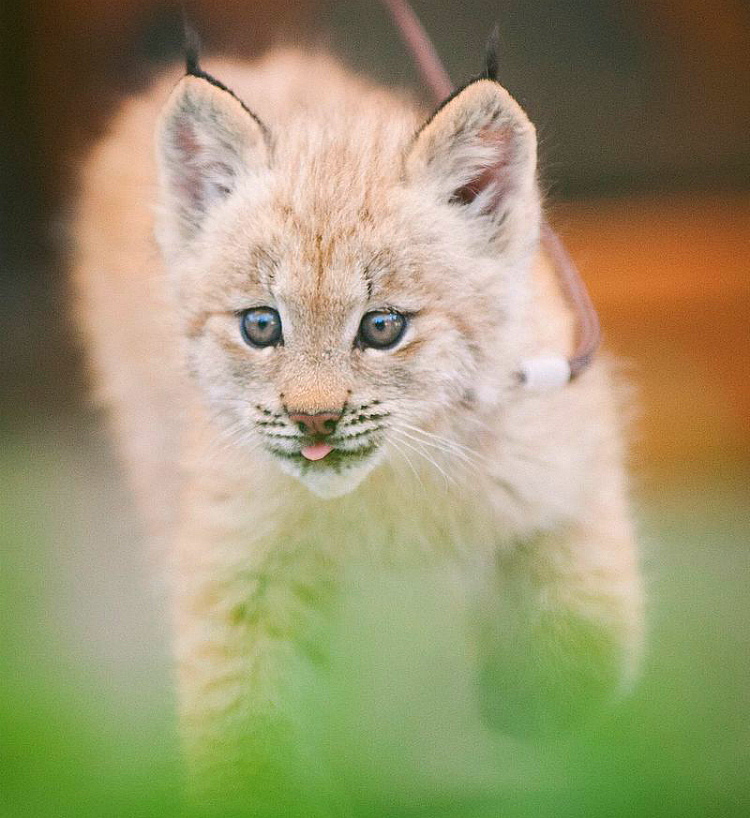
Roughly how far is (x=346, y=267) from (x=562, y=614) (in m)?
0.63

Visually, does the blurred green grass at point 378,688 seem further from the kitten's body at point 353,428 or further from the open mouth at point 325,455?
the open mouth at point 325,455

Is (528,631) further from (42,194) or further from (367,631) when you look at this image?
(42,194)

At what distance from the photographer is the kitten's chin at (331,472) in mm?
981

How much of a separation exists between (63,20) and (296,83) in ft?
1.07

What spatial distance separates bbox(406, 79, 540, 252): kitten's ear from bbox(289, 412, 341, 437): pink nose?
26 cm

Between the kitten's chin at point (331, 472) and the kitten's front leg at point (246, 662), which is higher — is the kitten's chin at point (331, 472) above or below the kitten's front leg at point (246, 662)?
above

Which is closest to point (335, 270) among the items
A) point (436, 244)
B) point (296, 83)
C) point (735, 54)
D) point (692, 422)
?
point (436, 244)

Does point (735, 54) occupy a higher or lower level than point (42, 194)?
higher

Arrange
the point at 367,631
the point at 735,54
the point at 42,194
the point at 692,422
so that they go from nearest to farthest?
the point at 367,631 → the point at 735,54 → the point at 42,194 → the point at 692,422

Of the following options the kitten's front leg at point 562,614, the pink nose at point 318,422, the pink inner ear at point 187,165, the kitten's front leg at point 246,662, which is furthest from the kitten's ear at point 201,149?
the kitten's front leg at point 562,614

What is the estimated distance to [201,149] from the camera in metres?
1.03

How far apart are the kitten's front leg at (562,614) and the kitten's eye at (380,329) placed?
17.8 inches

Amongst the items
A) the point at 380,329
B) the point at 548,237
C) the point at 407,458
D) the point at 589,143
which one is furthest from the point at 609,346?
the point at 380,329

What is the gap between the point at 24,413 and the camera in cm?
170
